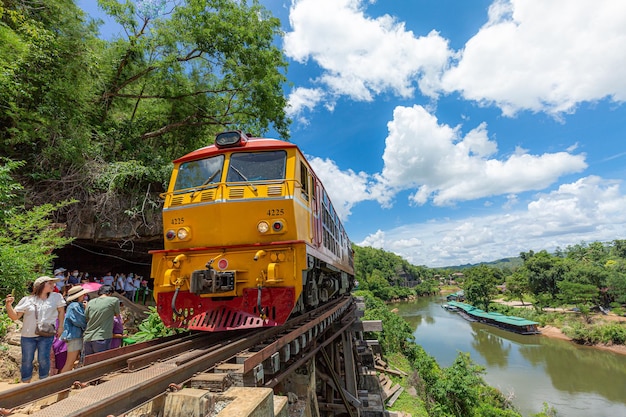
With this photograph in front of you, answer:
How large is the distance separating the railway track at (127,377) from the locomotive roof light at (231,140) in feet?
10.5

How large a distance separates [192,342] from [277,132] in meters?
12.4

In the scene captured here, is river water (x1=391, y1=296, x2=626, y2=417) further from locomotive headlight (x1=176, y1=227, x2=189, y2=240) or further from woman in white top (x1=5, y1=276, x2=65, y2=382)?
woman in white top (x1=5, y1=276, x2=65, y2=382)

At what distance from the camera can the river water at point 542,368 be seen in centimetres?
2197

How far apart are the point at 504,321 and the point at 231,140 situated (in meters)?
47.0

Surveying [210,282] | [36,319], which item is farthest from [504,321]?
[36,319]

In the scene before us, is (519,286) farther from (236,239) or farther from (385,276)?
(236,239)

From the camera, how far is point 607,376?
1022 inches

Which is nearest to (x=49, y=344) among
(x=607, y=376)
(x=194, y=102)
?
(x=194, y=102)

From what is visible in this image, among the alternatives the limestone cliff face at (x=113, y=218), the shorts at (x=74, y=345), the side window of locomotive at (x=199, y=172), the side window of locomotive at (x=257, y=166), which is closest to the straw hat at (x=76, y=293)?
the shorts at (x=74, y=345)

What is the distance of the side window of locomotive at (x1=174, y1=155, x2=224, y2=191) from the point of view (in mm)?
5508

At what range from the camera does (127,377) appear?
2.95 m

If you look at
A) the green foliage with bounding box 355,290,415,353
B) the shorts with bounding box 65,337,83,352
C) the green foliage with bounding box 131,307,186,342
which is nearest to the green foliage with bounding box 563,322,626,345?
the green foliage with bounding box 355,290,415,353

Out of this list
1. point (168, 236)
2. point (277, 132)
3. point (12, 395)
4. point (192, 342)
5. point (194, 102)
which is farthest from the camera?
point (277, 132)

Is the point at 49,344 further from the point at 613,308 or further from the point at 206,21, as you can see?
the point at 613,308
